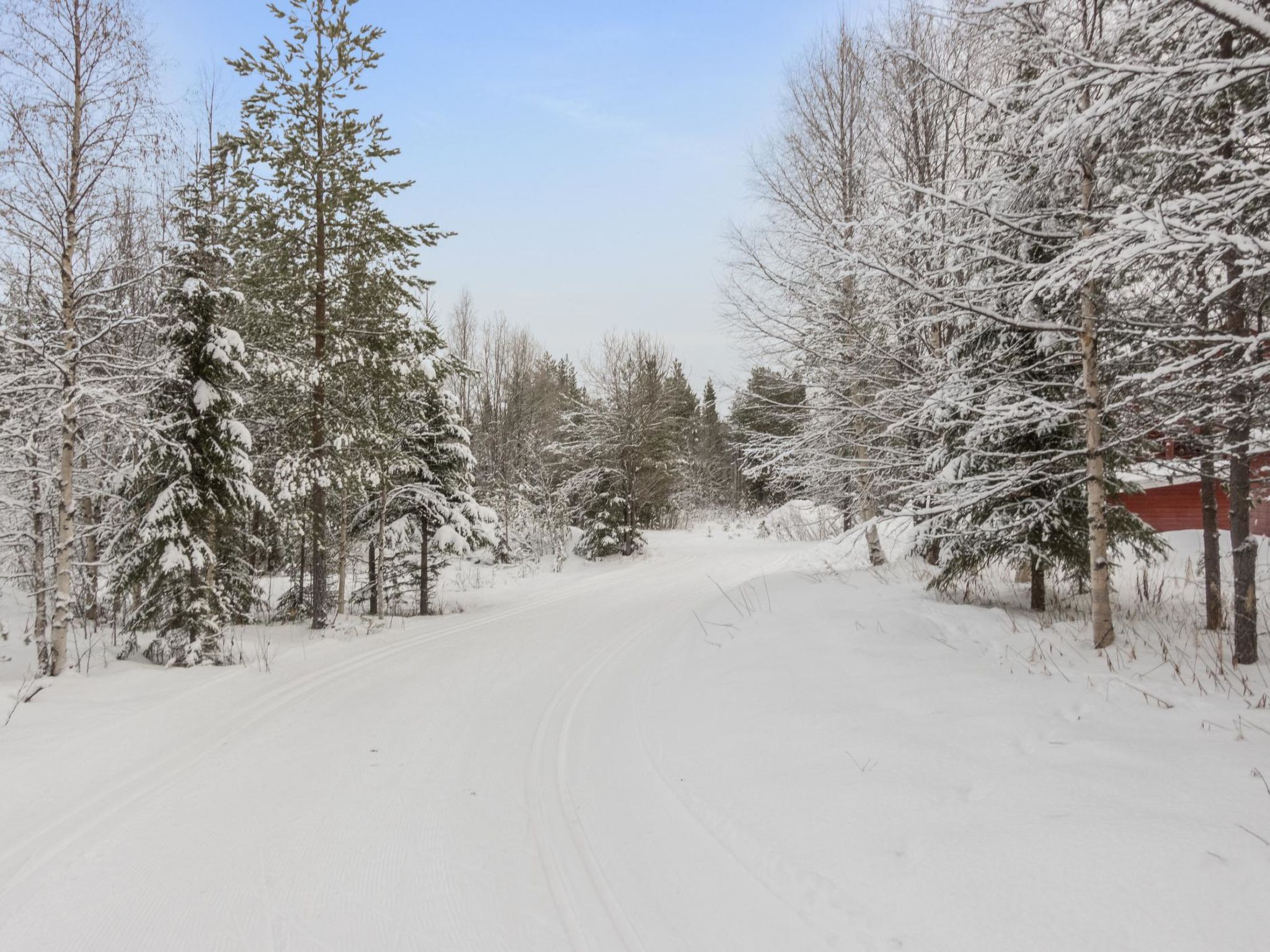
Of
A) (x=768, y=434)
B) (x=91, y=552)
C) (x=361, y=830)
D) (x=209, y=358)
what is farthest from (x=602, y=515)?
(x=361, y=830)

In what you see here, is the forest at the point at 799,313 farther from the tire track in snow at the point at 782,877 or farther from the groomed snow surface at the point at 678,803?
the tire track in snow at the point at 782,877

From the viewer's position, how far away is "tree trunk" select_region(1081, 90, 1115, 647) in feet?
18.7

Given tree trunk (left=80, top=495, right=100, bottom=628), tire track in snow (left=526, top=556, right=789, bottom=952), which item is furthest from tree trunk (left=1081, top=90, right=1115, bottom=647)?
tree trunk (left=80, top=495, right=100, bottom=628)

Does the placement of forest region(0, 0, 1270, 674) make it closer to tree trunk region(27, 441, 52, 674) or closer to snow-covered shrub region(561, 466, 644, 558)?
tree trunk region(27, 441, 52, 674)

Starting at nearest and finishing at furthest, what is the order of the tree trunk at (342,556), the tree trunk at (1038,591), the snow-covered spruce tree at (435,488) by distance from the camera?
the tree trunk at (1038,591) → the tree trunk at (342,556) → the snow-covered spruce tree at (435,488)

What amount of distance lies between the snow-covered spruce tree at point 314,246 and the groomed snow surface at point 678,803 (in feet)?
14.5

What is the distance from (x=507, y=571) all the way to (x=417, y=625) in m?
10.7

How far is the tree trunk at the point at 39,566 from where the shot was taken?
315 inches

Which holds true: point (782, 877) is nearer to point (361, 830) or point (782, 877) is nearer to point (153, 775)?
point (361, 830)

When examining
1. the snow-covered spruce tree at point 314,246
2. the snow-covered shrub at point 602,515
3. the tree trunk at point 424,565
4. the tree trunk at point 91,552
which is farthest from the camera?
the snow-covered shrub at point 602,515

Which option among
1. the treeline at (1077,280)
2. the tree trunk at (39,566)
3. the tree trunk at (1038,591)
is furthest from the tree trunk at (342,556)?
the tree trunk at (1038,591)

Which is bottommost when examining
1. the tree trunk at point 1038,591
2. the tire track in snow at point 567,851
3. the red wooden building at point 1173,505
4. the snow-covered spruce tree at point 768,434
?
the tire track in snow at point 567,851

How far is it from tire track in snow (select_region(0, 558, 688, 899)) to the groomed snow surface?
1.2 inches

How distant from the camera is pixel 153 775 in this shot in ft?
14.8
